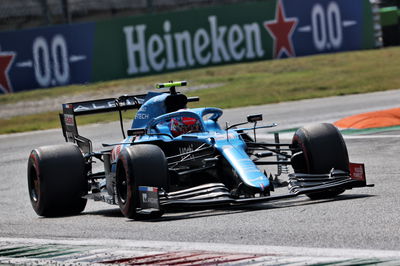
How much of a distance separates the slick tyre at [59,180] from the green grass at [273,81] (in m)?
12.2

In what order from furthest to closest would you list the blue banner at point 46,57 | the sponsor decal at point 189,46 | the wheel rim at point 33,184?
1. the sponsor decal at point 189,46
2. the blue banner at point 46,57
3. the wheel rim at point 33,184

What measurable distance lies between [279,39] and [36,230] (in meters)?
25.0

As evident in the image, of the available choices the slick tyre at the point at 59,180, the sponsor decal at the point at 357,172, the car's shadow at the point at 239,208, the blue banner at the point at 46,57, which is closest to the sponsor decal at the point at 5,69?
the blue banner at the point at 46,57

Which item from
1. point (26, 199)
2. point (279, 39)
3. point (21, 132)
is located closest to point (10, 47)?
point (21, 132)

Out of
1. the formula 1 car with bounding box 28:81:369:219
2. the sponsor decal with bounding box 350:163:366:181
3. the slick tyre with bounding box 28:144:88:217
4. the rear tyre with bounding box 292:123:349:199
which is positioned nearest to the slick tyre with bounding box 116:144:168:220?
the formula 1 car with bounding box 28:81:369:219

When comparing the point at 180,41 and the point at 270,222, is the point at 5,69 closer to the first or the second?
the point at 180,41

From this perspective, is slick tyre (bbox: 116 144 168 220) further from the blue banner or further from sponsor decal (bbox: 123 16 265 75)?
sponsor decal (bbox: 123 16 265 75)

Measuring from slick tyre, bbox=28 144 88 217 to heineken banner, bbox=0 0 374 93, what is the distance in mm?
18683

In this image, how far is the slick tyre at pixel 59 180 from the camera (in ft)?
33.0

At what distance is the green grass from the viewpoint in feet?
79.7

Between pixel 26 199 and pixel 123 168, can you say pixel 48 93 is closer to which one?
pixel 26 199

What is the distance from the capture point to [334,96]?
79.7 feet

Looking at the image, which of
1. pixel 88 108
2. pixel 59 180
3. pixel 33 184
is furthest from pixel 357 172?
pixel 88 108

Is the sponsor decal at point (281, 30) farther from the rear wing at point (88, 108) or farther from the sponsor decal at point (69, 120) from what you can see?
the sponsor decal at point (69, 120)
